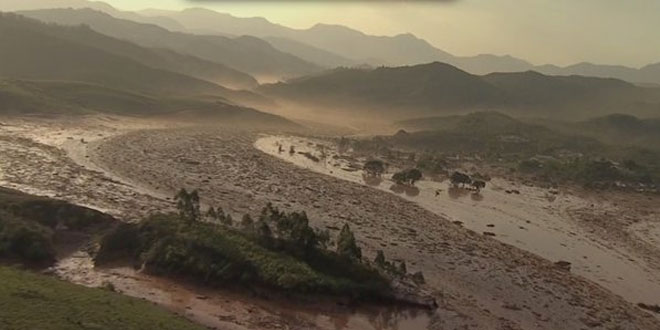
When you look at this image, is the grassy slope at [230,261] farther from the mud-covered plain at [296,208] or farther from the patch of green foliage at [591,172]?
the patch of green foliage at [591,172]

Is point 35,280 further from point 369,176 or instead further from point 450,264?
point 369,176

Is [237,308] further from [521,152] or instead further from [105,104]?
[105,104]

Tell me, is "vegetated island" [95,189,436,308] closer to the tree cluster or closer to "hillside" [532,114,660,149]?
the tree cluster

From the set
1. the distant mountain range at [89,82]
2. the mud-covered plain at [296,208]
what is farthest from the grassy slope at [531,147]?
the mud-covered plain at [296,208]

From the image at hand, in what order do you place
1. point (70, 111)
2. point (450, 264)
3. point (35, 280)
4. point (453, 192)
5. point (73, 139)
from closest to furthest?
point (35, 280) < point (450, 264) < point (453, 192) < point (73, 139) < point (70, 111)

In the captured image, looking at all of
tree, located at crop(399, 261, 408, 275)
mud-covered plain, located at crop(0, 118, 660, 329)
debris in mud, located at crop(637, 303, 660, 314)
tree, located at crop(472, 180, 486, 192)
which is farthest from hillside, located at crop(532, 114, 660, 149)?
tree, located at crop(399, 261, 408, 275)

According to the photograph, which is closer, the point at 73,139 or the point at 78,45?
the point at 73,139

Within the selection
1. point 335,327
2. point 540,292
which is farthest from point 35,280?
point 540,292
